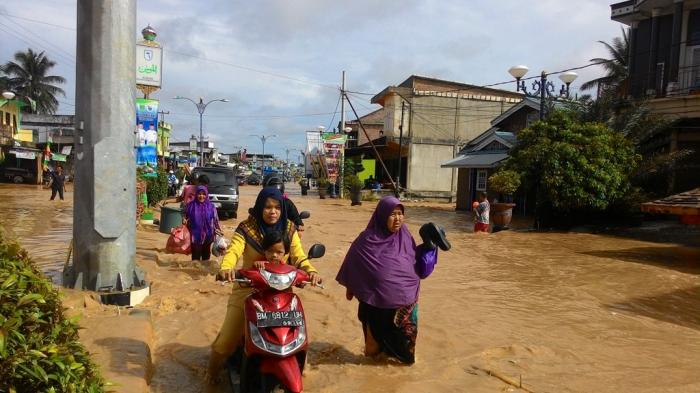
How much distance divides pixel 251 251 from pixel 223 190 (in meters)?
14.5

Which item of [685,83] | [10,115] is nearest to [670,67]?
[685,83]

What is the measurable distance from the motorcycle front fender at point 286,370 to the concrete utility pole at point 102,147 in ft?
10.7

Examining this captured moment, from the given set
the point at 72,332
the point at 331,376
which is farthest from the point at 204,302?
the point at 72,332

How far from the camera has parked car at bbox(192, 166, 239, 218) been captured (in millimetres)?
17953

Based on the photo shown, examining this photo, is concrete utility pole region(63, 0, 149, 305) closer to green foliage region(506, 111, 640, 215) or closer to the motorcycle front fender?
the motorcycle front fender

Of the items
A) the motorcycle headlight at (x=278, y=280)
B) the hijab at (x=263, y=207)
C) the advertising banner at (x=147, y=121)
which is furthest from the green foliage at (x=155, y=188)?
the motorcycle headlight at (x=278, y=280)

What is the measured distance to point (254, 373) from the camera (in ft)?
12.2

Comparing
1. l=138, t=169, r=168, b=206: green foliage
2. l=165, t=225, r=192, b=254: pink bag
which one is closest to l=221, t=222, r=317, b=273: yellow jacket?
l=165, t=225, r=192, b=254: pink bag

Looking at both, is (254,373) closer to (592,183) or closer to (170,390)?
(170,390)

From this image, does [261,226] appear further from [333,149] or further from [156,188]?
[333,149]

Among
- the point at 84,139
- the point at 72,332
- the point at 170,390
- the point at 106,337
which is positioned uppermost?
the point at 84,139

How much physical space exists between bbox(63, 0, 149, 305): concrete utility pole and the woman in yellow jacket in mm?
2566

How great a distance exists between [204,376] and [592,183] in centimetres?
1308

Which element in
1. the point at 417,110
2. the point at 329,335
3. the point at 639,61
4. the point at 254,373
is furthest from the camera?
the point at 417,110
